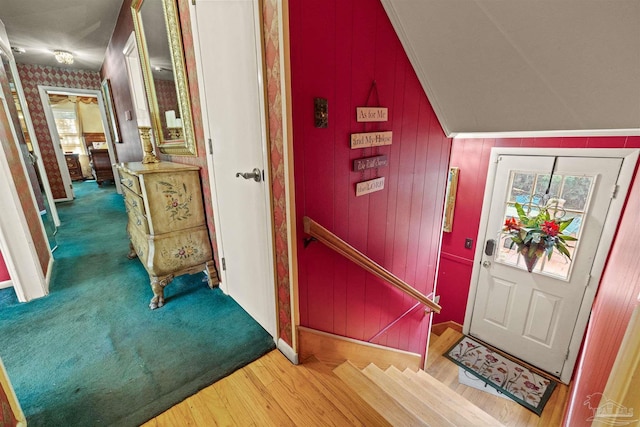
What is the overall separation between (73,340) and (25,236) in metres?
0.87

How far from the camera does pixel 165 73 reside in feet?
6.61

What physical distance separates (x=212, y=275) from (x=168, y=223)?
0.50m

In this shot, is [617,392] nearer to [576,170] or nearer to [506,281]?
[576,170]

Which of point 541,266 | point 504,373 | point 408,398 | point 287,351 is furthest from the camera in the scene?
point 504,373

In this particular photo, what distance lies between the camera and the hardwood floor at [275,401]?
1076 millimetres

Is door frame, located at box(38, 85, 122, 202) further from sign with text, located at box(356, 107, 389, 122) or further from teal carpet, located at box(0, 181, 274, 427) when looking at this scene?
sign with text, located at box(356, 107, 389, 122)

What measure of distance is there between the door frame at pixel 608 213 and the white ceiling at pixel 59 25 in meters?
4.18

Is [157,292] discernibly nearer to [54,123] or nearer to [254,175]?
[254,175]

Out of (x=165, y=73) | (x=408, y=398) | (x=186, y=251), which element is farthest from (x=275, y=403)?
(x=165, y=73)

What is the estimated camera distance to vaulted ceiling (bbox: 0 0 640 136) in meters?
1.01

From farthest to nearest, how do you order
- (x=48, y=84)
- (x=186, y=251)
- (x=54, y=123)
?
1. (x=54, y=123)
2. (x=48, y=84)
3. (x=186, y=251)

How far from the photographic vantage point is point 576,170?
91.1 inches

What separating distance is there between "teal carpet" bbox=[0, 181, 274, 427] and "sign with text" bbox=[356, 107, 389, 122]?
1.32 meters

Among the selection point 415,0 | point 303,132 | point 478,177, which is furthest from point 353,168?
point 478,177
